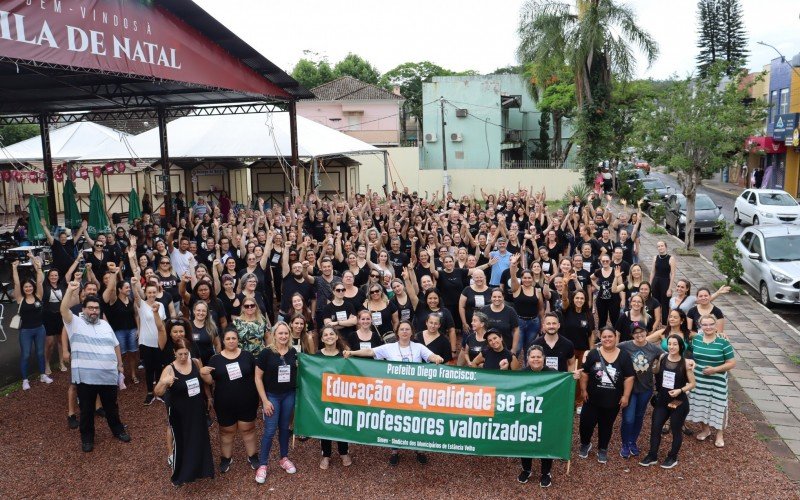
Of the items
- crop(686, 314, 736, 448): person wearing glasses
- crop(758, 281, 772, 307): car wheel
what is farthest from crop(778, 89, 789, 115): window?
crop(686, 314, 736, 448): person wearing glasses

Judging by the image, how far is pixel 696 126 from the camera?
15953mm

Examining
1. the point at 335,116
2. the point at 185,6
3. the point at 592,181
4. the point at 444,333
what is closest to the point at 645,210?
the point at 592,181

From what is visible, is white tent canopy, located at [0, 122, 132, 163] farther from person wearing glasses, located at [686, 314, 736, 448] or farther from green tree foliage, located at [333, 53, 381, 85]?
green tree foliage, located at [333, 53, 381, 85]

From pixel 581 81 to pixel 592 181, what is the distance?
14.3ft

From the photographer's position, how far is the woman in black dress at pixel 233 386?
6121mm

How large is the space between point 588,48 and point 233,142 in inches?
558

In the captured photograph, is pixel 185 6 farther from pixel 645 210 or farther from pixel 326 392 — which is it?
pixel 645 210

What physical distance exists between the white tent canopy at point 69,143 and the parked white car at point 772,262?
20.5 m

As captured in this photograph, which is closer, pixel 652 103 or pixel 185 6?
pixel 185 6

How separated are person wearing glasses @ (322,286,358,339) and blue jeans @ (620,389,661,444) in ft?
10.6

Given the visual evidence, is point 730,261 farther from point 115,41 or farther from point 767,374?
point 115,41

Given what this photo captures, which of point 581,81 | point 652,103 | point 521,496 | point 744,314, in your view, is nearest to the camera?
point 521,496

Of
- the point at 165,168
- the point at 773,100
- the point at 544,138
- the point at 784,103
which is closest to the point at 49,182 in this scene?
the point at 165,168

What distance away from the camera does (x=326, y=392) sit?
21.5ft
